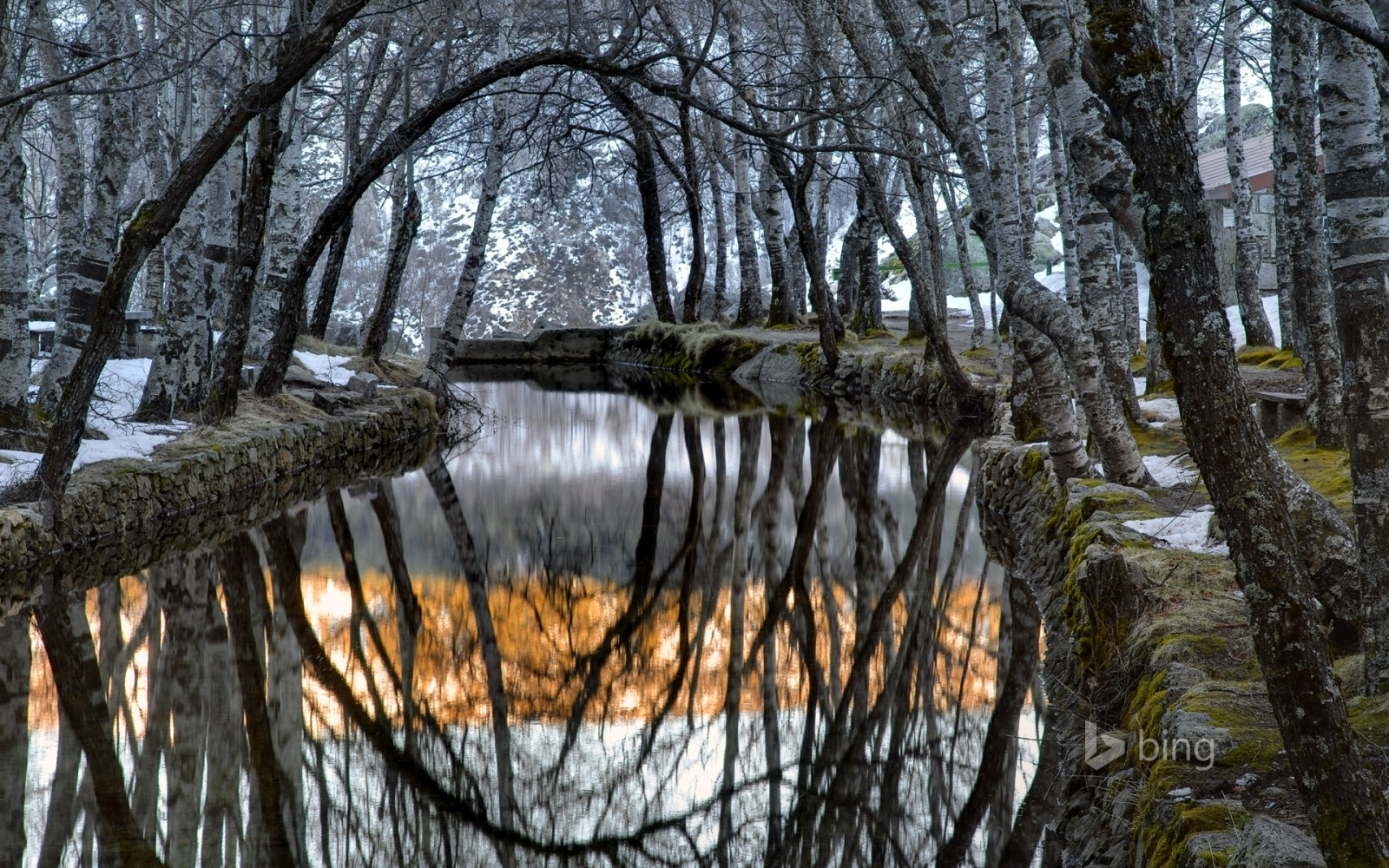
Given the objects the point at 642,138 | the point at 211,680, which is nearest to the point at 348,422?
the point at 211,680

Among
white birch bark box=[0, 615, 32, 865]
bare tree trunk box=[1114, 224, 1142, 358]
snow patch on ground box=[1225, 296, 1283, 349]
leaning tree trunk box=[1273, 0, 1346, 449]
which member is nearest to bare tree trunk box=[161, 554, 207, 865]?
white birch bark box=[0, 615, 32, 865]

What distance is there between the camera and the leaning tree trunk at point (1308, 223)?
25.0 feet

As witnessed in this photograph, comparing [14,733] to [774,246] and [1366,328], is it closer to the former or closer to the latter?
[1366,328]

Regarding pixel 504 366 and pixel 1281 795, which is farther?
pixel 504 366

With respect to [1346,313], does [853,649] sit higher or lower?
lower

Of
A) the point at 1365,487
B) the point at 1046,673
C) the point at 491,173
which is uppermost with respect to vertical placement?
the point at 491,173

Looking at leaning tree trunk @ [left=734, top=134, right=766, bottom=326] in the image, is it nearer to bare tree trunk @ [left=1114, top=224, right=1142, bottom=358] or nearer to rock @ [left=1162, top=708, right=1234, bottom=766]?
bare tree trunk @ [left=1114, top=224, right=1142, bottom=358]

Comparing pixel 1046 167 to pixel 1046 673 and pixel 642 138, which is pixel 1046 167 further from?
pixel 1046 673

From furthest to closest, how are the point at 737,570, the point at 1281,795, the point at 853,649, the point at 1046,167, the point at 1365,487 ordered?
the point at 1046,167, the point at 737,570, the point at 853,649, the point at 1365,487, the point at 1281,795

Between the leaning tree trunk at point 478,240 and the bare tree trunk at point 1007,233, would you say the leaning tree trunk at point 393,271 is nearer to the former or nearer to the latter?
the leaning tree trunk at point 478,240

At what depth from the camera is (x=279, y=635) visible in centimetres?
709

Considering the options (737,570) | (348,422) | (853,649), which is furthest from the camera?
(348,422)

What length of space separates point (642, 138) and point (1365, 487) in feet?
70.5

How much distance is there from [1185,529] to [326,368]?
1286 cm
